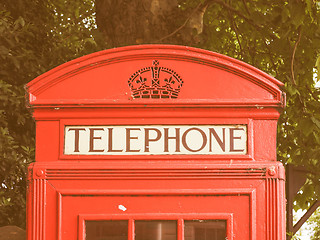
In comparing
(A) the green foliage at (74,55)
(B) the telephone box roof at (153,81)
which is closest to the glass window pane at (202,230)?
(B) the telephone box roof at (153,81)

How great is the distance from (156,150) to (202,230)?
0.41 metres

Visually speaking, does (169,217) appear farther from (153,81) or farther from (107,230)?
(153,81)

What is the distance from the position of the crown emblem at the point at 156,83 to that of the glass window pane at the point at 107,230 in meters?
0.58

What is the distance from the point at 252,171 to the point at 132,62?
73cm

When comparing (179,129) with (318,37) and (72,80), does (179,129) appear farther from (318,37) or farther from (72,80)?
(318,37)

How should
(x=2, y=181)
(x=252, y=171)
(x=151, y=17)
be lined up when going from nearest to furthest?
(x=252, y=171) → (x=151, y=17) → (x=2, y=181)

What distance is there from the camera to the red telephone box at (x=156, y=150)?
262 centimetres

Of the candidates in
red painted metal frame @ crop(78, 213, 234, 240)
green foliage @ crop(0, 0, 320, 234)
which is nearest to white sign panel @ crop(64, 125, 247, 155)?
red painted metal frame @ crop(78, 213, 234, 240)

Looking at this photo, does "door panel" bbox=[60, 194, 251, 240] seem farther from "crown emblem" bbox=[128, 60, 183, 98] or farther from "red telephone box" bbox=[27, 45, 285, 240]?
"crown emblem" bbox=[128, 60, 183, 98]

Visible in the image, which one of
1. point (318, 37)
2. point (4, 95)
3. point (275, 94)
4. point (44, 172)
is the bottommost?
point (44, 172)

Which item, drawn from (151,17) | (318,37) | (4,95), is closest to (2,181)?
(4,95)

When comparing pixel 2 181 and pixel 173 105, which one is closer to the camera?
pixel 173 105

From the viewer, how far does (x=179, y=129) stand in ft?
8.71

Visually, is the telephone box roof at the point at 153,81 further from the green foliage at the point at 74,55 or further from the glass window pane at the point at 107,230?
the green foliage at the point at 74,55
